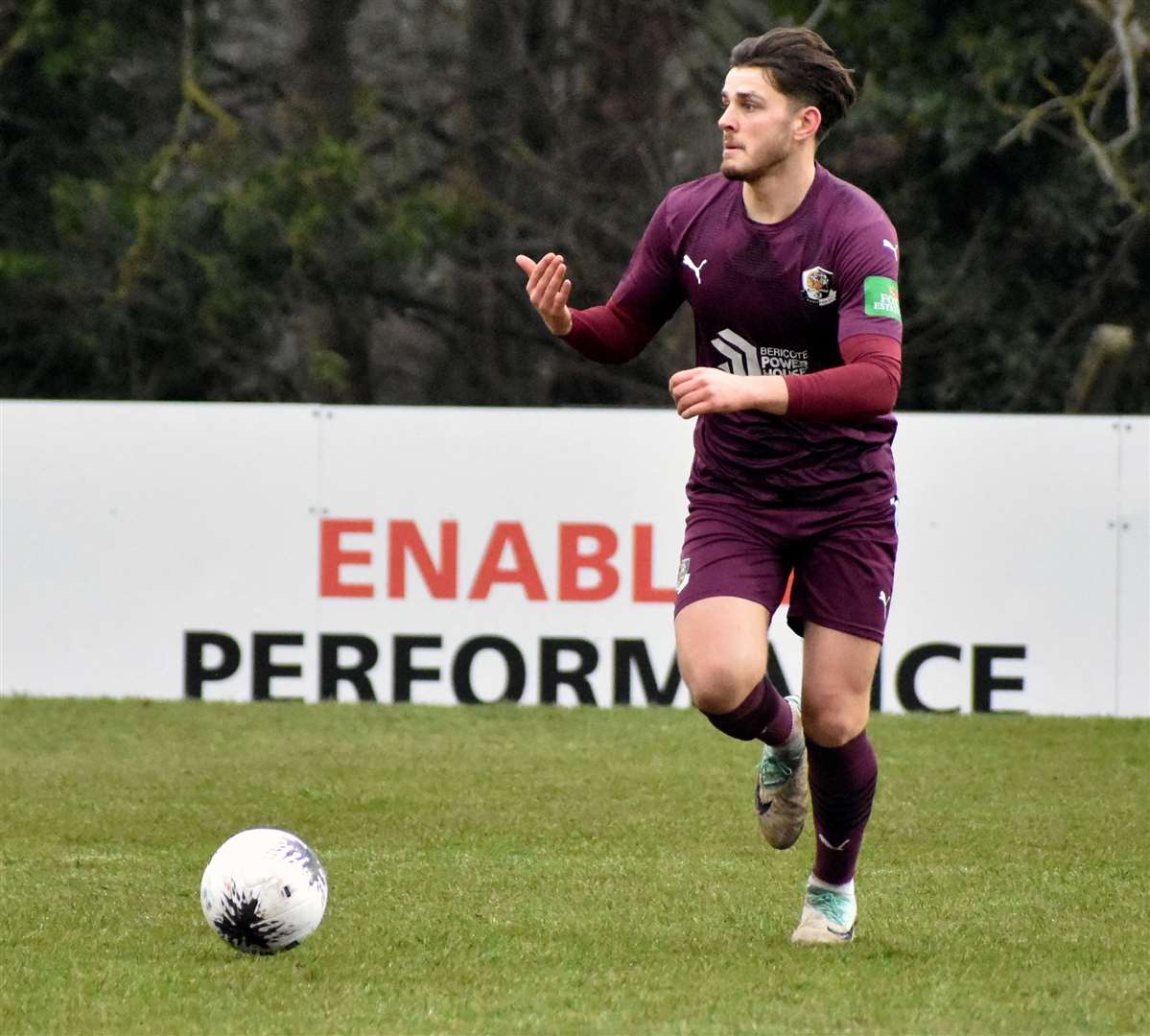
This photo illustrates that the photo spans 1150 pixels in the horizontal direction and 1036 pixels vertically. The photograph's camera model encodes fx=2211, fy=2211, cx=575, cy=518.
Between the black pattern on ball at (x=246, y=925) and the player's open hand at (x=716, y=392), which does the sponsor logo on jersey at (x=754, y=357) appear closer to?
the player's open hand at (x=716, y=392)

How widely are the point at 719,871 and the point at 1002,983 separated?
1627 millimetres

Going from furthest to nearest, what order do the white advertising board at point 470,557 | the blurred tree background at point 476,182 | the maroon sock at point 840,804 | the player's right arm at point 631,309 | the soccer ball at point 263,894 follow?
the blurred tree background at point 476,182 → the white advertising board at point 470,557 → the player's right arm at point 631,309 → the maroon sock at point 840,804 → the soccer ball at point 263,894

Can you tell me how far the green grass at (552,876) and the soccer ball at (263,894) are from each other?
8 centimetres

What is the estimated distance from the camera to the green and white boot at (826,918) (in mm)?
5332

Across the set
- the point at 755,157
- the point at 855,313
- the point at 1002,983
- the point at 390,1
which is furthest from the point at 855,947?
the point at 390,1

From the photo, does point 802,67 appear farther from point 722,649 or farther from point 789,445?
point 722,649

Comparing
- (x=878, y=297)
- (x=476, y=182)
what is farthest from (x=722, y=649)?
(x=476, y=182)

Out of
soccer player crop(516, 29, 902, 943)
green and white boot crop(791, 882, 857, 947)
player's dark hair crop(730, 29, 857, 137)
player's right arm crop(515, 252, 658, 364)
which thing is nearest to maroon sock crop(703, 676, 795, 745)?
soccer player crop(516, 29, 902, 943)

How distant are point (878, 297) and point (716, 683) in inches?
37.7

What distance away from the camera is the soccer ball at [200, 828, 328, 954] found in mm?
4988

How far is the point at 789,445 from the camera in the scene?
207 inches

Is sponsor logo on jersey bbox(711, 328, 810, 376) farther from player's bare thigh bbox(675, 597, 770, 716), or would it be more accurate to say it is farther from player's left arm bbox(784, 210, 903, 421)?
player's bare thigh bbox(675, 597, 770, 716)

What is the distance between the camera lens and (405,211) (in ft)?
61.2

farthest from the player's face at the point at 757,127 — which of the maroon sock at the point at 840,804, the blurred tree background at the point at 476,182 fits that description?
the blurred tree background at the point at 476,182
